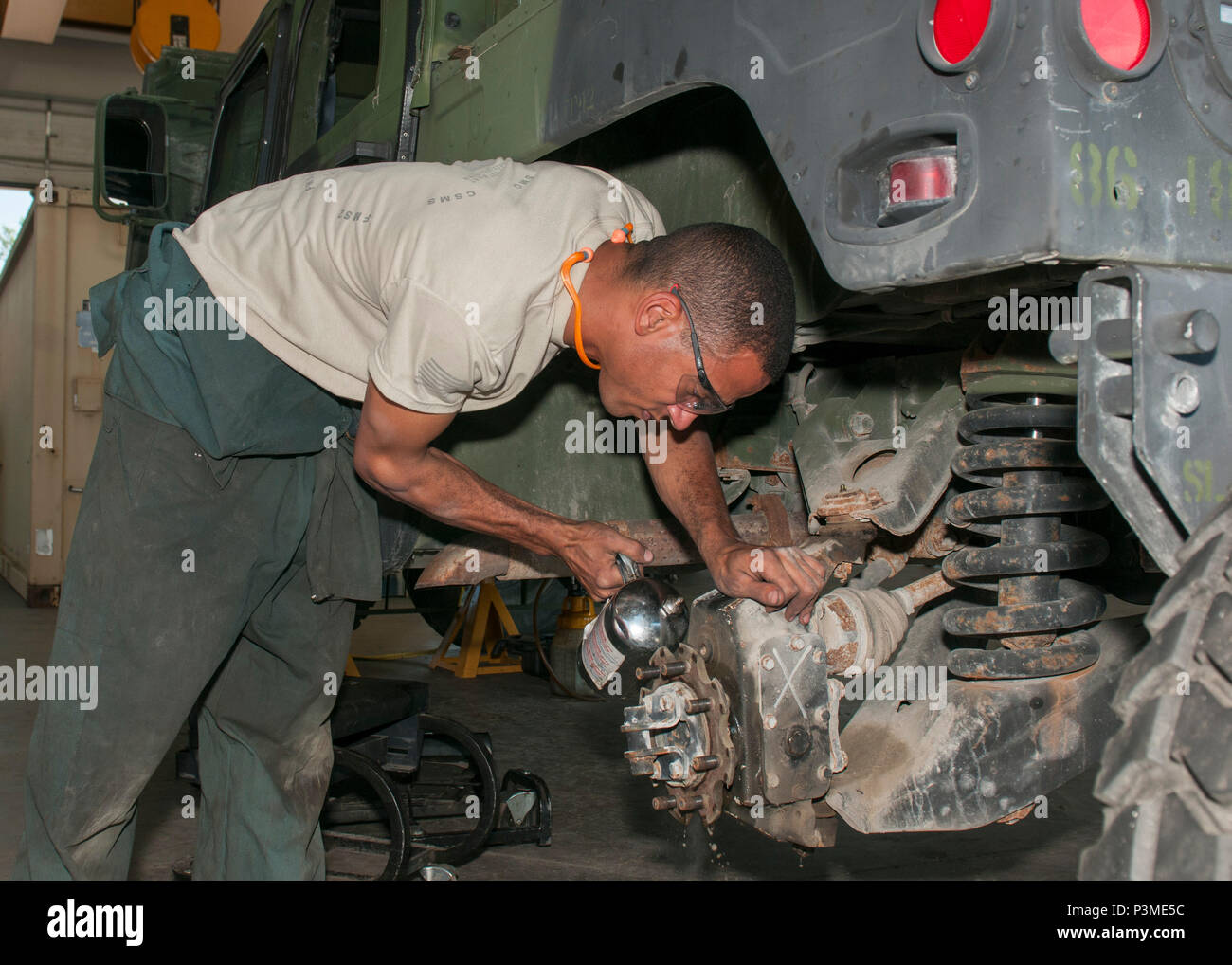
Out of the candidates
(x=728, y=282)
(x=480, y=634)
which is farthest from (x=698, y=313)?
(x=480, y=634)

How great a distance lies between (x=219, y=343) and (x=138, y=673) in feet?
2.22

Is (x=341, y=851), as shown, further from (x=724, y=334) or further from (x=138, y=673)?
(x=724, y=334)

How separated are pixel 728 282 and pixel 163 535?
1236mm

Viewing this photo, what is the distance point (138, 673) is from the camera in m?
2.15

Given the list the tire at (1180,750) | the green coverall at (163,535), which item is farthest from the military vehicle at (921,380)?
the green coverall at (163,535)

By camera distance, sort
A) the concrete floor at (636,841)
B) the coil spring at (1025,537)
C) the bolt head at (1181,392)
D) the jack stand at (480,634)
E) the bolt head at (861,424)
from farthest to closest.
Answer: the jack stand at (480,634) → the concrete floor at (636,841) → the bolt head at (861,424) → the coil spring at (1025,537) → the bolt head at (1181,392)

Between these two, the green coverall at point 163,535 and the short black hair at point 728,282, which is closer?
the short black hair at point 728,282

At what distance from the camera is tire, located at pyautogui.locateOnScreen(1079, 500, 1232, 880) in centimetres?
103

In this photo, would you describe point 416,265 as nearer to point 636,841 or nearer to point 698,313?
point 698,313

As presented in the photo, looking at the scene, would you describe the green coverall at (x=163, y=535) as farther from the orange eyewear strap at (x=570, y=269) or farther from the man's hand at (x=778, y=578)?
the man's hand at (x=778, y=578)

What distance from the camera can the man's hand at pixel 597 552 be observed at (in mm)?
2094

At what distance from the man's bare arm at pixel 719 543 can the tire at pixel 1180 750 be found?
950 mm

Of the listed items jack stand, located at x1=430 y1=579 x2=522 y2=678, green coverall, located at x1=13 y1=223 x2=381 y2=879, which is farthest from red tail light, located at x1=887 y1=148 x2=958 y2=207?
jack stand, located at x1=430 y1=579 x2=522 y2=678

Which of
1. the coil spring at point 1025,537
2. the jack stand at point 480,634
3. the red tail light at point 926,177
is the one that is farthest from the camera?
the jack stand at point 480,634
